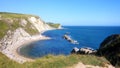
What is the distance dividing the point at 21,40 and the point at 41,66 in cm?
9572

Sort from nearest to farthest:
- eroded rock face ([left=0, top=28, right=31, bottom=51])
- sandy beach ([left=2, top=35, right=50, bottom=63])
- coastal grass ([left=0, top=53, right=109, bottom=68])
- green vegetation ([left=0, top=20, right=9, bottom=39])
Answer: coastal grass ([left=0, top=53, right=109, bottom=68]), sandy beach ([left=2, top=35, right=50, bottom=63]), eroded rock face ([left=0, top=28, right=31, bottom=51]), green vegetation ([left=0, top=20, right=9, bottom=39])

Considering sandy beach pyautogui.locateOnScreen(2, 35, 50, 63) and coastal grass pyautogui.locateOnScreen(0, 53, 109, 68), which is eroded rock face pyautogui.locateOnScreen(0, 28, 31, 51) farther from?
coastal grass pyautogui.locateOnScreen(0, 53, 109, 68)

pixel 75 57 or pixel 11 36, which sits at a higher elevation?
pixel 75 57

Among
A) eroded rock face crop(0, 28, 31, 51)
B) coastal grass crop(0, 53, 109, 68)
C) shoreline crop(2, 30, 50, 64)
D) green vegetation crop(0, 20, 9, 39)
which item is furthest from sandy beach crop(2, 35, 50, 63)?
coastal grass crop(0, 53, 109, 68)

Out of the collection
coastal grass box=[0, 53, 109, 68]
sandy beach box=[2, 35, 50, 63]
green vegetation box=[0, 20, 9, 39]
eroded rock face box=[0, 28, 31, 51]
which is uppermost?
coastal grass box=[0, 53, 109, 68]

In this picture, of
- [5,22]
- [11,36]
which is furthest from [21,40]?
[5,22]

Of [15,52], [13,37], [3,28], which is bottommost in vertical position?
[15,52]

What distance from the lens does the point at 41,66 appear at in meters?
19.0

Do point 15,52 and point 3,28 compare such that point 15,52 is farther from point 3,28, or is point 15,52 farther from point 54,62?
point 54,62

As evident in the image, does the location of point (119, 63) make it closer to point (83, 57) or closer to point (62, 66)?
point (83, 57)

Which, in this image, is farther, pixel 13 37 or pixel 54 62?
pixel 13 37

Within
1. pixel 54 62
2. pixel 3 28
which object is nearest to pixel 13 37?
pixel 3 28

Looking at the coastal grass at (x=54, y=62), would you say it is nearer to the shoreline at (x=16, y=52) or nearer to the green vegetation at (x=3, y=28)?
the shoreline at (x=16, y=52)

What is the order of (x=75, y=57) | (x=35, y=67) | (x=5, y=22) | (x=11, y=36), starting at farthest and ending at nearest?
1. (x=5, y=22)
2. (x=11, y=36)
3. (x=75, y=57)
4. (x=35, y=67)
